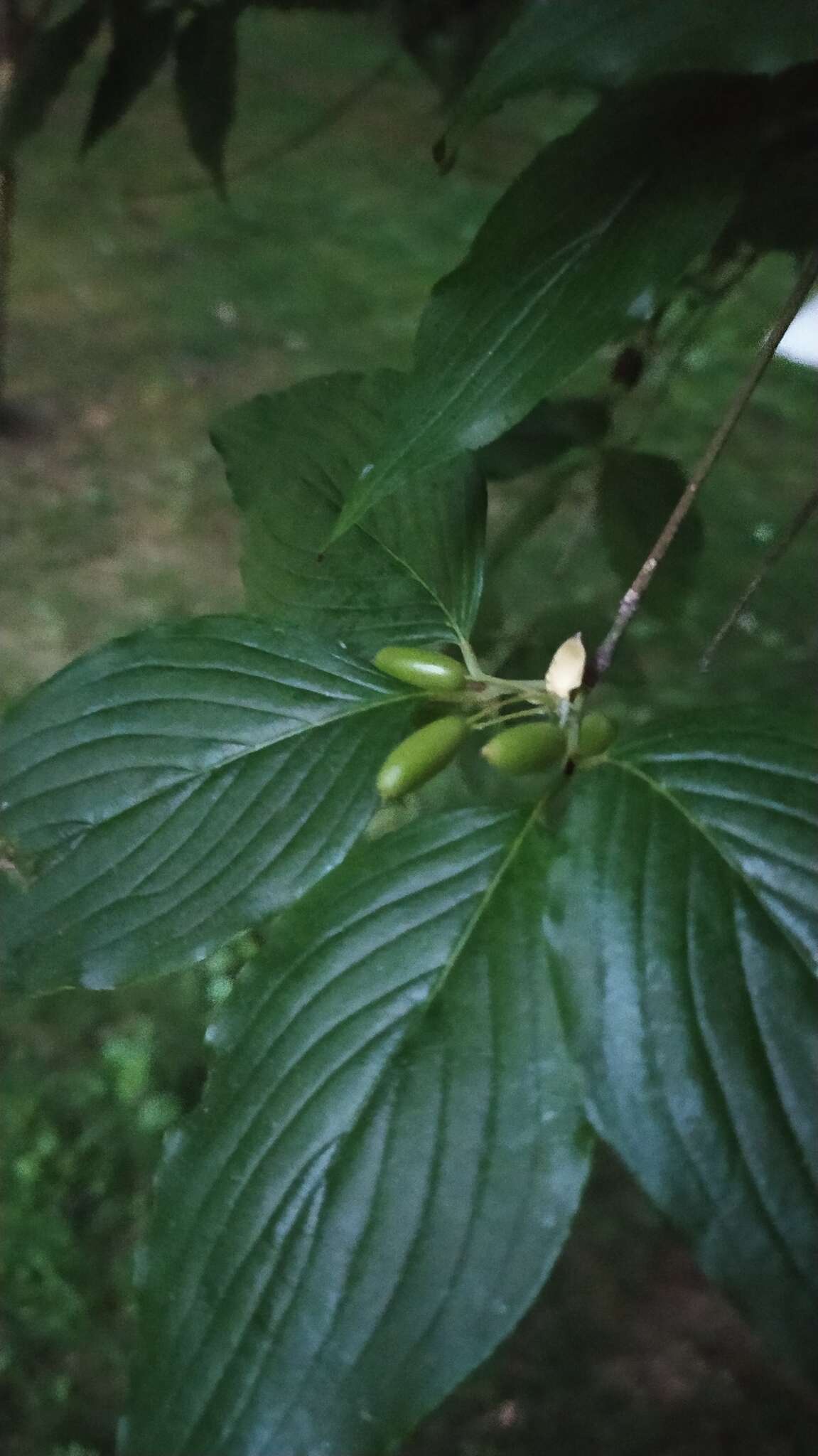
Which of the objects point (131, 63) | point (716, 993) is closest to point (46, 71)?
point (131, 63)

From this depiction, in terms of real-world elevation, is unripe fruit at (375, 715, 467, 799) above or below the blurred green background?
below

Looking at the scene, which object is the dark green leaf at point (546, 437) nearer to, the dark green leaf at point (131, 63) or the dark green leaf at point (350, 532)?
the dark green leaf at point (350, 532)

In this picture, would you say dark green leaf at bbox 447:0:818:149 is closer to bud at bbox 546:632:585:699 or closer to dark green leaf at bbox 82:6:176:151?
bud at bbox 546:632:585:699

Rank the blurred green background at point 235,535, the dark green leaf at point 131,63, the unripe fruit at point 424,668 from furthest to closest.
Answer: the blurred green background at point 235,535
the dark green leaf at point 131,63
the unripe fruit at point 424,668

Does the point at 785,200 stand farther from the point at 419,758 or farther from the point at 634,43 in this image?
the point at 419,758

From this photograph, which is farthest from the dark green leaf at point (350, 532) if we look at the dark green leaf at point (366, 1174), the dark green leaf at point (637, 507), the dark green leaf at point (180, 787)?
the dark green leaf at point (637, 507)

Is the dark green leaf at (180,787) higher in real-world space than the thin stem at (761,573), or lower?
lower

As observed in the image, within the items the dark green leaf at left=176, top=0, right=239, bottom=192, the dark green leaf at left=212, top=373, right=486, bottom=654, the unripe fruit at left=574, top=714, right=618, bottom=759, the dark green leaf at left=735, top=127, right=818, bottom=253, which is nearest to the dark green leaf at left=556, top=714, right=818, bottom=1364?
the unripe fruit at left=574, top=714, right=618, bottom=759
